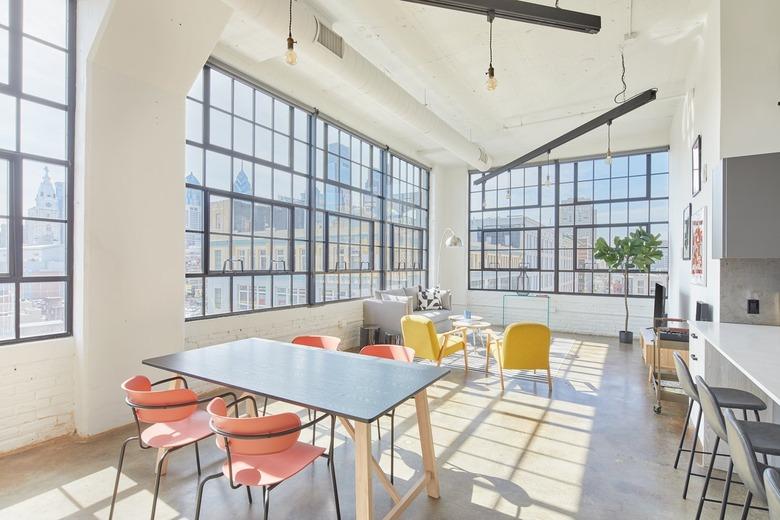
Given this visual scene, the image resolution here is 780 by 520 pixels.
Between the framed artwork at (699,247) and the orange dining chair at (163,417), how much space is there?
4346 millimetres

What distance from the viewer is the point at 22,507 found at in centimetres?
234

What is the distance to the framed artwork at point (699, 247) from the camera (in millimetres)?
3705

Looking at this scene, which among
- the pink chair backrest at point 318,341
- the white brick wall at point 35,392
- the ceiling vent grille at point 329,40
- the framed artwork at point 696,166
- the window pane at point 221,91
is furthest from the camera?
the window pane at point 221,91

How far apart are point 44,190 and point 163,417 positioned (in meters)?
2.34

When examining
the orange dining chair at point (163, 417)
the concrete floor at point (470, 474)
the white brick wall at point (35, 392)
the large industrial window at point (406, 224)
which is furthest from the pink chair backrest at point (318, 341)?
the large industrial window at point (406, 224)

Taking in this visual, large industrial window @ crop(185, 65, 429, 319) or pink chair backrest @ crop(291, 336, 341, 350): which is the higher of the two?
large industrial window @ crop(185, 65, 429, 319)

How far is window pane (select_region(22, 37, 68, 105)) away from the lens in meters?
3.07

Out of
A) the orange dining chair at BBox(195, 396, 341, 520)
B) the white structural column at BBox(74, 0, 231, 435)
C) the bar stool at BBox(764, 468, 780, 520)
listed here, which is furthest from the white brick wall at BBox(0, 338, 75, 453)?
the bar stool at BBox(764, 468, 780, 520)

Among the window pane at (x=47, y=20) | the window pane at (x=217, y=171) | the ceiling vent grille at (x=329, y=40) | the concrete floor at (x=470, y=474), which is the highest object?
the ceiling vent grille at (x=329, y=40)

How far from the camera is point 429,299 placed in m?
7.86

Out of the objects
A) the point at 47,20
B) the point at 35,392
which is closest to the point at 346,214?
the point at 47,20

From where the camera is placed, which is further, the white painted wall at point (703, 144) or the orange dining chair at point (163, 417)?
the white painted wall at point (703, 144)

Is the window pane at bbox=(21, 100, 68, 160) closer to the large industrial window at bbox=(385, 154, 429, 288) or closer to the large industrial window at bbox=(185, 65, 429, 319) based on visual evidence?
the large industrial window at bbox=(185, 65, 429, 319)

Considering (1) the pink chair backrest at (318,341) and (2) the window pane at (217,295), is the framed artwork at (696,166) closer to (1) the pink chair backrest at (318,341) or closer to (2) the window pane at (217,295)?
(1) the pink chair backrest at (318,341)
